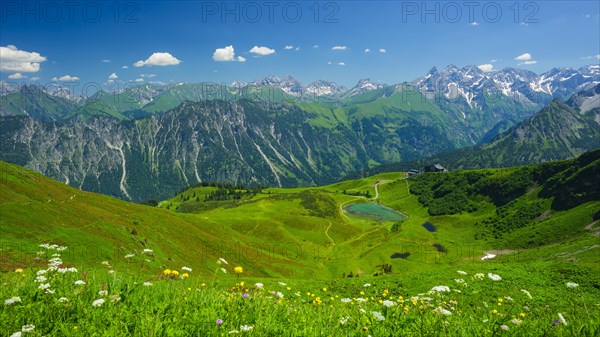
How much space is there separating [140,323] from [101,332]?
24.7 inches

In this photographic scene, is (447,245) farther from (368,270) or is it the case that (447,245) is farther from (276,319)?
(276,319)

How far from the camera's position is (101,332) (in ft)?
18.7

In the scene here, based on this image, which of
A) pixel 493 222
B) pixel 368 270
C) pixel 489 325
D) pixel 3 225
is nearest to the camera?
pixel 489 325

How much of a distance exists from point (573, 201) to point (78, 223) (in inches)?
7198

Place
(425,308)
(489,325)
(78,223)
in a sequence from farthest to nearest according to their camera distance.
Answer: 1. (78,223)
2. (425,308)
3. (489,325)

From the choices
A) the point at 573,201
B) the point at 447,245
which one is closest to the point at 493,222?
the point at 573,201

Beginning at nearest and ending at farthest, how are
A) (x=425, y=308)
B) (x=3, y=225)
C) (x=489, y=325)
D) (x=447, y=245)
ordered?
(x=489, y=325), (x=425, y=308), (x=3, y=225), (x=447, y=245)

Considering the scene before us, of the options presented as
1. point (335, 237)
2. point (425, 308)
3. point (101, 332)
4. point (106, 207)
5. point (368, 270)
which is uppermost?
point (101, 332)

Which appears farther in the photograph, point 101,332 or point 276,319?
point 276,319

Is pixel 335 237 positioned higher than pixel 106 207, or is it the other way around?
pixel 106 207

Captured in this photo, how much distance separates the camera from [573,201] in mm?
148750

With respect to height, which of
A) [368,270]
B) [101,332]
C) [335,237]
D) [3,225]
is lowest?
[335,237]

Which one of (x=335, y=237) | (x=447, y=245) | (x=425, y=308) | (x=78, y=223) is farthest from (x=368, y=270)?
(x=425, y=308)

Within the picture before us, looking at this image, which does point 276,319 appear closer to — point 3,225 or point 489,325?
point 489,325
